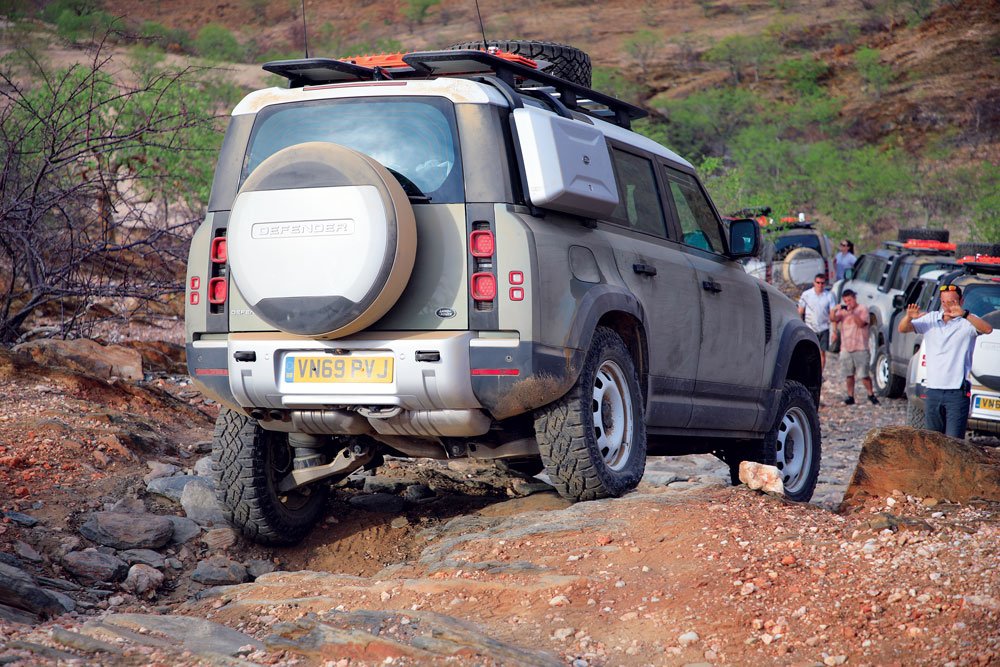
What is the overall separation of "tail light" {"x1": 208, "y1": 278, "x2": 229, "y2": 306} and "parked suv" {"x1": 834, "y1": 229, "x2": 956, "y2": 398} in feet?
42.7

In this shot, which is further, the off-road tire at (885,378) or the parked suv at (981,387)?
the off-road tire at (885,378)

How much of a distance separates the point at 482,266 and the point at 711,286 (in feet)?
6.92

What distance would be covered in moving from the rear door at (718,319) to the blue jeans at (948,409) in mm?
3068

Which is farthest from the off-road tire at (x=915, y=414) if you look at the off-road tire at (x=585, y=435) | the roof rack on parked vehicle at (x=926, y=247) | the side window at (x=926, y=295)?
the off-road tire at (x=585, y=435)

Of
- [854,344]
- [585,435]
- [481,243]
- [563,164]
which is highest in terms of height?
[563,164]

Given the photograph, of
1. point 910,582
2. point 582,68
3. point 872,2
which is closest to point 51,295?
point 582,68

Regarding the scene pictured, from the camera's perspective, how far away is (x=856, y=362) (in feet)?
54.3

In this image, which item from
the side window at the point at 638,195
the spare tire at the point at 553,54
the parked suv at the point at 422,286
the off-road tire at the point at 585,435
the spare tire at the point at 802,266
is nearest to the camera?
the parked suv at the point at 422,286

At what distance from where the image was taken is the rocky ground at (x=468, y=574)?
3994 millimetres

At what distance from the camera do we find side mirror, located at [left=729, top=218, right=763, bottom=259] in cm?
707

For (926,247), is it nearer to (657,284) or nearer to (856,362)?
(856,362)

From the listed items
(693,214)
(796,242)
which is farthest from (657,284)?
(796,242)

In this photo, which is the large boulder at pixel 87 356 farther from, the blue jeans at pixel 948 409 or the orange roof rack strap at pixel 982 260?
the orange roof rack strap at pixel 982 260

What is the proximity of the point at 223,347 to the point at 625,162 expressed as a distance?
2409 mm
